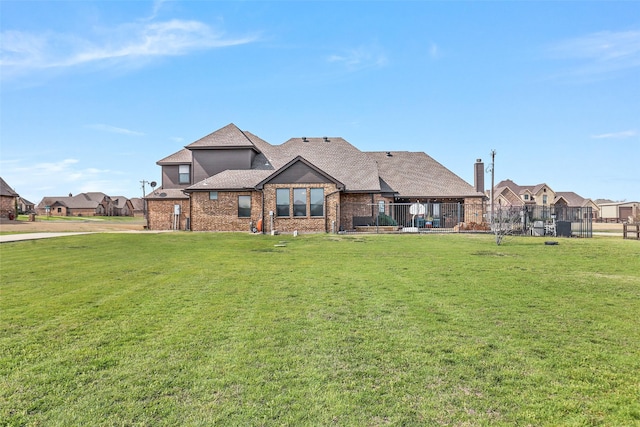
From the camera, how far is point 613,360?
172 inches

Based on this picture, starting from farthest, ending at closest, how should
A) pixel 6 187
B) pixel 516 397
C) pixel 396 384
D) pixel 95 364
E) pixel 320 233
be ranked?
pixel 6 187, pixel 320 233, pixel 95 364, pixel 396 384, pixel 516 397

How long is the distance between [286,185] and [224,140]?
9952 millimetres

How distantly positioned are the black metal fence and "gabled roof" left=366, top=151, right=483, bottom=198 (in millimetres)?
1313

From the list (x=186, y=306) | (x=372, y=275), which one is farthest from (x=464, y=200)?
(x=186, y=306)

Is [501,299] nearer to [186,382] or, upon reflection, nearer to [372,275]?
[372,275]

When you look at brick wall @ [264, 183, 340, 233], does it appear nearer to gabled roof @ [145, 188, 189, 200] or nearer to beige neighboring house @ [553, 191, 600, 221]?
gabled roof @ [145, 188, 189, 200]

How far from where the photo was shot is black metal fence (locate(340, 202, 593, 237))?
2494cm

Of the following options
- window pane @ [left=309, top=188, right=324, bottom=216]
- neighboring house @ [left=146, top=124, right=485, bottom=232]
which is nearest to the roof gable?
neighboring house @ [left=146, top=124, right=485, bottom=232]

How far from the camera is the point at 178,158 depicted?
1425 inches

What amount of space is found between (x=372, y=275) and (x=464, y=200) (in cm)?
2751

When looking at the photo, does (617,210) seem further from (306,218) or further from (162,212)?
(162,212)

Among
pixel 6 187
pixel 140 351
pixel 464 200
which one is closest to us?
pixel 140 351

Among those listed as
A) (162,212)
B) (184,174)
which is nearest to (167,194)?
(162,212)

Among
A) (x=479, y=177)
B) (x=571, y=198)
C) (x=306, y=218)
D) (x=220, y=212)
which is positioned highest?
(x=479, y=177)
